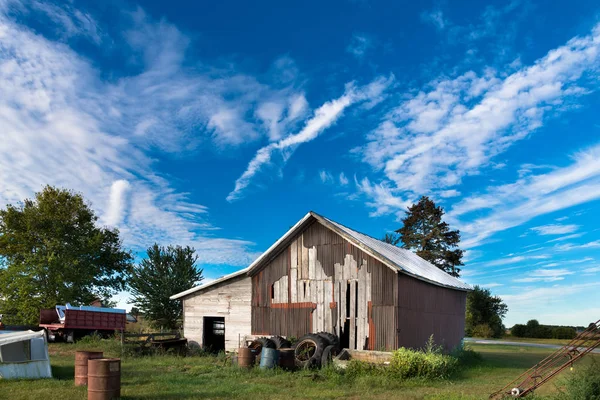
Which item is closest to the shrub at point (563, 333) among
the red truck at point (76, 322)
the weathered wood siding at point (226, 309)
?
the weathered wood siding at point (226, 309)

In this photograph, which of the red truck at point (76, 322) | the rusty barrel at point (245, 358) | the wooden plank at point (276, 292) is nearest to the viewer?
the rusty barrel at point (245, 358)

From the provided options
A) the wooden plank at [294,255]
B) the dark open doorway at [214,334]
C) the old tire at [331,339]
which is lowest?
the dark open doorway at [214,334]

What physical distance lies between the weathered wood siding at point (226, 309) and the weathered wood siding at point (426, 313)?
7606 mm

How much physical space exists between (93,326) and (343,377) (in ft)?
76.0

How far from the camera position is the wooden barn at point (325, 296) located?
66.0 feet

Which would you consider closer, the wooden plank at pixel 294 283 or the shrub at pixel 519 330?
the wooden plank at pixel 294 283

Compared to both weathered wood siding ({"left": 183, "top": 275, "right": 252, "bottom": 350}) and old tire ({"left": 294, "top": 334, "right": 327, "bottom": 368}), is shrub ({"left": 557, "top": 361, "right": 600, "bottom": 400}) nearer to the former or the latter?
old tire ({"left": 294, "top": 334, "right": 327, "bottom": 368})

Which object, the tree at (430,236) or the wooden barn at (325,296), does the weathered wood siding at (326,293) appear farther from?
the tree at (430,236)

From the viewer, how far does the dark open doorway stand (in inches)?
1003

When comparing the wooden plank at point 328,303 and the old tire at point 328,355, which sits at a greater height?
the wooden plank at point 328,303

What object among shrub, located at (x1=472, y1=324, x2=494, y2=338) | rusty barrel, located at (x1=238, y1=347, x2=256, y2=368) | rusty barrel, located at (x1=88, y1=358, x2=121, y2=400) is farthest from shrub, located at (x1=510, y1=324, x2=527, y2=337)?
rusty barrel, located at (x1=88, y1=358, x2=121, y2=400)

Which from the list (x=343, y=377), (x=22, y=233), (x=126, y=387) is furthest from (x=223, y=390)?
(x=22, y=233)

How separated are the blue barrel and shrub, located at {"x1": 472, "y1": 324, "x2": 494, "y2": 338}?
3994 cm

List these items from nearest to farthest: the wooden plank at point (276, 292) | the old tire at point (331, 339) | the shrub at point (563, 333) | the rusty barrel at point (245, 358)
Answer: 1. the rusty barrel at point (245, 358)
2. the old tire at point (331, 339)
3. the wooden plank at point (276, 292)
4. the shrub at point (563, 333)
